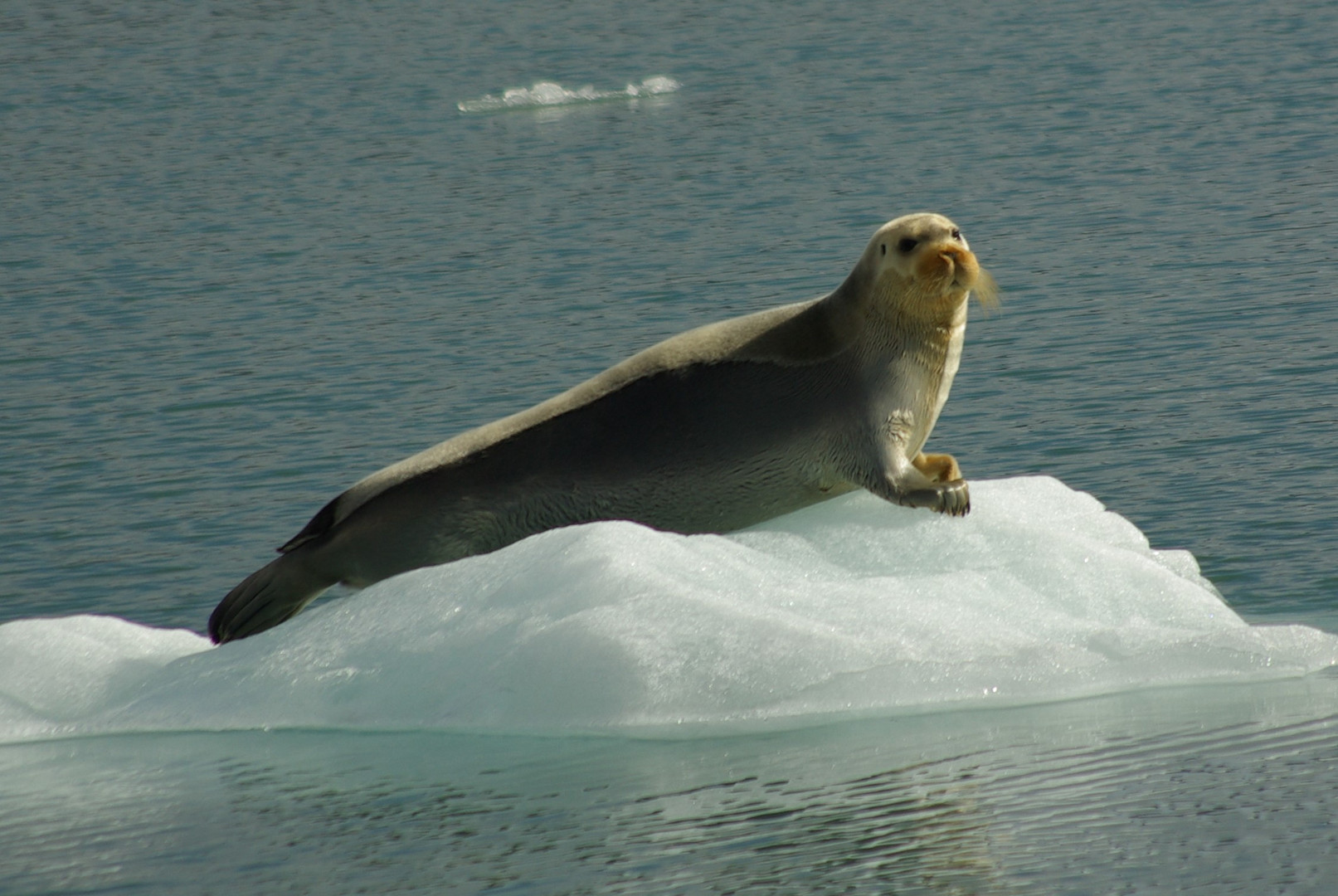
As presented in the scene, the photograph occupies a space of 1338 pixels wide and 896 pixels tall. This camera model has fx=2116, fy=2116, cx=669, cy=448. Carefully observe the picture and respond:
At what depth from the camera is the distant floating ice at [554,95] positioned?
82.0ft

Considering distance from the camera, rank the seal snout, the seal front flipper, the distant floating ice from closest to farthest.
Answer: the seal front flipper, the seal snout, the distant floating ice

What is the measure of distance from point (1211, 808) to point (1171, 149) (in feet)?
47.7

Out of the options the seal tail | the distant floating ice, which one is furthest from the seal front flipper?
the distant floating ice

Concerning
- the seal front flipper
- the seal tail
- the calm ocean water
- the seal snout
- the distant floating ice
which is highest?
the seal snout

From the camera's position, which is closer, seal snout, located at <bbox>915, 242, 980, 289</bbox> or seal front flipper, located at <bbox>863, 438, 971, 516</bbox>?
seal front flipper, located at <bbox>863, 438, 971, 516</bbox>

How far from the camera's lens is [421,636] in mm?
6207

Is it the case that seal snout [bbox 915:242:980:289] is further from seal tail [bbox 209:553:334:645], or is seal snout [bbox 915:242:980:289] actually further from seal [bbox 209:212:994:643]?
seal tail [bbox 209:553:334:645]

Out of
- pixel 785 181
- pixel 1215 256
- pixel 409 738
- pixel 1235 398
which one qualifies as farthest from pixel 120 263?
pixel 409 738

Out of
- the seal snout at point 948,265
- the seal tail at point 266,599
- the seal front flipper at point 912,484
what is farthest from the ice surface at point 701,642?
the seal snout at point 948,265

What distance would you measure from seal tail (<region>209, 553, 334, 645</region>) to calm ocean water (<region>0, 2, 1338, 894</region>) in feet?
2.28

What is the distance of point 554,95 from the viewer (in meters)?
25.2

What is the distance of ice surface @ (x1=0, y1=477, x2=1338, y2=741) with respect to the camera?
5883 millimetres

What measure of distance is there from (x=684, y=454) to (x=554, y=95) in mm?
18814

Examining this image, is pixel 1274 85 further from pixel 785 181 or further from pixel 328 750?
pixel 328 750
